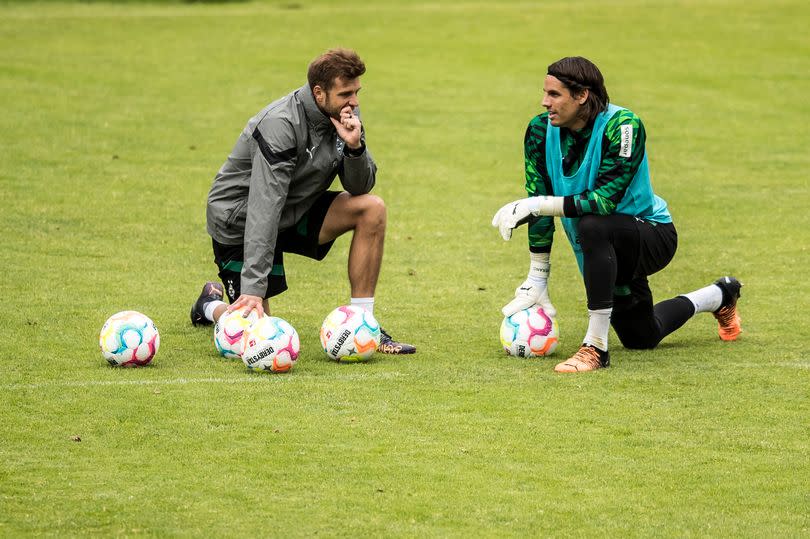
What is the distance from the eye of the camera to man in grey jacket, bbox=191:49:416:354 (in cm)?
841

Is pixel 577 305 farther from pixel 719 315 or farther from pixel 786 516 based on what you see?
pixel 786 516

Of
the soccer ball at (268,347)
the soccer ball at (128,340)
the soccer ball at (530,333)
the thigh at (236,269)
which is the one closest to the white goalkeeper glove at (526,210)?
the soccer ball at (530,333)

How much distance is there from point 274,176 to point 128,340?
140 cm

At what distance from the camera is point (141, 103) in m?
19.4

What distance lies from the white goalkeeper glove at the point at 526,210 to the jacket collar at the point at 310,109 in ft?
4.37

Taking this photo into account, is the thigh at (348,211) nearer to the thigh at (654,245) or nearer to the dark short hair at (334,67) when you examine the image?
the dark short hair at (334,67)

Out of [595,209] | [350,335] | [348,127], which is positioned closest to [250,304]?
[350,335]

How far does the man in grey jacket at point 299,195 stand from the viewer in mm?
8414

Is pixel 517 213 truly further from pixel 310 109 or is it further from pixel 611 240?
pixel 310 109

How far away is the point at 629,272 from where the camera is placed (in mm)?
8617

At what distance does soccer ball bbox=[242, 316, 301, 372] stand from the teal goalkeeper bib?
2020mm

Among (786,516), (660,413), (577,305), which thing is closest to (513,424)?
(660,413)

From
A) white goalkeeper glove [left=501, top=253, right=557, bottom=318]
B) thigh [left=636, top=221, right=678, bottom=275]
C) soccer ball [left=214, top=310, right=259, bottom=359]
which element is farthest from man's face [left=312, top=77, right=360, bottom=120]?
thigh [left=636, top=221, right=678, bottom=275]

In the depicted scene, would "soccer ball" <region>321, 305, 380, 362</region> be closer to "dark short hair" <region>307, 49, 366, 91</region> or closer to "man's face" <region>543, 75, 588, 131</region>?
"dark short hair" <region>307, 49, 366, 91</region>
